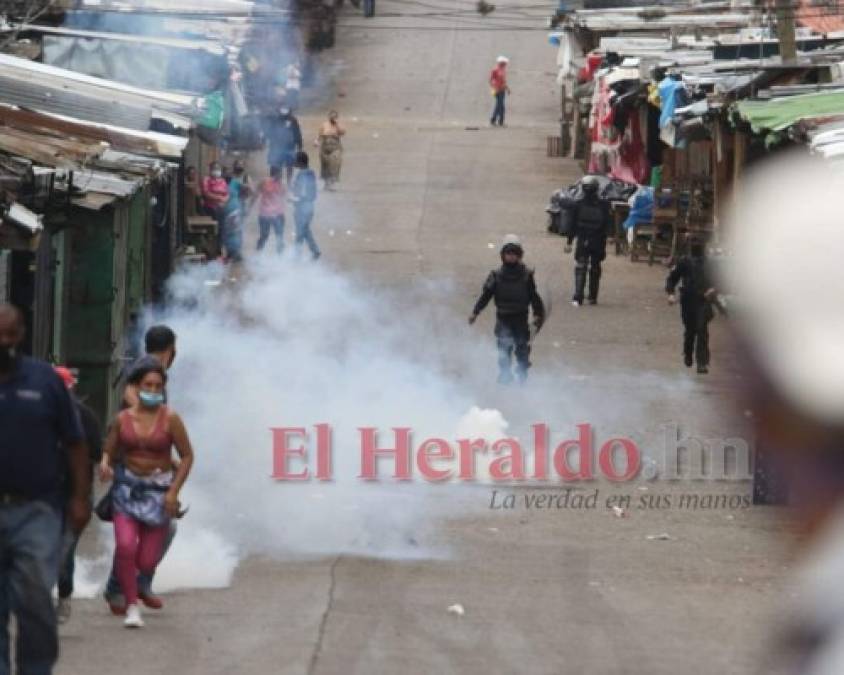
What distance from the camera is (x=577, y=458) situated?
48.5ft

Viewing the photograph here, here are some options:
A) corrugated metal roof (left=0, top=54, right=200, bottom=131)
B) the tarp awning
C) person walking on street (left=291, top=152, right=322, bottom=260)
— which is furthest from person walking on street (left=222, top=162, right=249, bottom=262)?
the tarp awning

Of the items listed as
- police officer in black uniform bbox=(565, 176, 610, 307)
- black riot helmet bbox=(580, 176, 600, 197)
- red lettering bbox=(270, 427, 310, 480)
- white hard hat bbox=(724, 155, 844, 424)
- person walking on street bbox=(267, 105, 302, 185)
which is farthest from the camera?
person walking on street bbox=(267, 105, 302, 185)

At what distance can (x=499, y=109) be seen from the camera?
130ft

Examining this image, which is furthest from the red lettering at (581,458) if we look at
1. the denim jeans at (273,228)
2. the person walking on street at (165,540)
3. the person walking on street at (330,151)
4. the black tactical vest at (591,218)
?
the person walking on street at (330,151)

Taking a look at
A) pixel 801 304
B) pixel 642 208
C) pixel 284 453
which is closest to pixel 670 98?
pixel 642 208

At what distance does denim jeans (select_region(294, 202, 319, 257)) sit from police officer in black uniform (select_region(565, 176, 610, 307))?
4057mm

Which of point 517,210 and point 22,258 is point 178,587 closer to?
point 22,258

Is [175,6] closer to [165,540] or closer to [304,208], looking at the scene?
Answer: [304,208]

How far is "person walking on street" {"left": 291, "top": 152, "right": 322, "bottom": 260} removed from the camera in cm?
2625

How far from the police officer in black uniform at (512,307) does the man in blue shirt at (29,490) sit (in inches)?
433

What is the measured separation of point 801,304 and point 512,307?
15.2 meters

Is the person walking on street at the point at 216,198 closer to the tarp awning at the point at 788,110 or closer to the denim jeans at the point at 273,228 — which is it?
the denim jeans at the point at 273,228

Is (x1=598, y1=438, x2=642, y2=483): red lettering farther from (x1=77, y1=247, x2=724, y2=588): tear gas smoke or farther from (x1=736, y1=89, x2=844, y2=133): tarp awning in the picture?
(x1=736, y1=89, x2=844, y2=133): tarp awning

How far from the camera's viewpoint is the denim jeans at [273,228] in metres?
26.8
